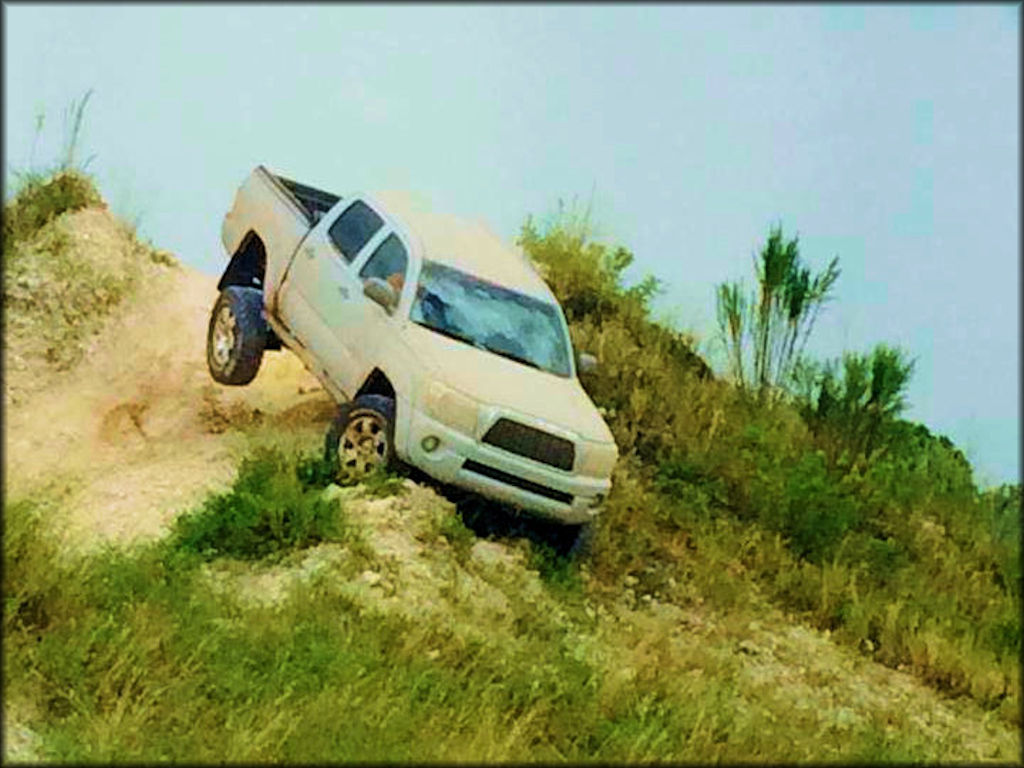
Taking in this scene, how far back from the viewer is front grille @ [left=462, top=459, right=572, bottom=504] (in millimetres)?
11797

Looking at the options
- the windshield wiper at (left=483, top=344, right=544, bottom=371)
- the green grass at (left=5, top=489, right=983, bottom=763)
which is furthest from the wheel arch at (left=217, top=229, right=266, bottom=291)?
the green grass at (left=5, top=489, right=983, bottom=763)

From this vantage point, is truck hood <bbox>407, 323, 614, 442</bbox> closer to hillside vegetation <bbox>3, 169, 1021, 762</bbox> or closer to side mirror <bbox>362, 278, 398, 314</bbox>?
side mirror <bbox>362, 278, 398, 314</bbox>

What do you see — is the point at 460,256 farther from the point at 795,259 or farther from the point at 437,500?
the point at 795,259

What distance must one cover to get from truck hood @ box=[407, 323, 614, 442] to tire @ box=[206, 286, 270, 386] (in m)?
2.02

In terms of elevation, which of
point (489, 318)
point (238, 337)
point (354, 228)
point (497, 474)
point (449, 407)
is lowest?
point (497, 474)

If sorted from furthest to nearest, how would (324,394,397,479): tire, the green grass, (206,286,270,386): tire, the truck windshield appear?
1. (206,286,270,386): tire
2. the truck windshield
3. (324,394,397,479): tire
4. the green grass

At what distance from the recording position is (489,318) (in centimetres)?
1280

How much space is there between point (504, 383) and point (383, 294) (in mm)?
1140

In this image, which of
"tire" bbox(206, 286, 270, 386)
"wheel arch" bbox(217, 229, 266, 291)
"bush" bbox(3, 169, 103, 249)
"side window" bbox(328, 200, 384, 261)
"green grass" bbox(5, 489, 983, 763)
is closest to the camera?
"green grass" bbox(5, 489, 983, 763)

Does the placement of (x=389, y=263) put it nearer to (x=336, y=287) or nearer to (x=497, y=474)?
(x=336, y=287)

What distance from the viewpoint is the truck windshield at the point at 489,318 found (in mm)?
12461

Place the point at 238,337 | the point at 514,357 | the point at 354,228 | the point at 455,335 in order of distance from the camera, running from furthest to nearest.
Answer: the point at 238,337, the point at 354,228, the point at 514,357, the point at 455,335

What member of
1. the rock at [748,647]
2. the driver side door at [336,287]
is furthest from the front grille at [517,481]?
the rock at [748,647]

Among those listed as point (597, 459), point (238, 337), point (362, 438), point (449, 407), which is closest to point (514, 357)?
point (597, 459)
